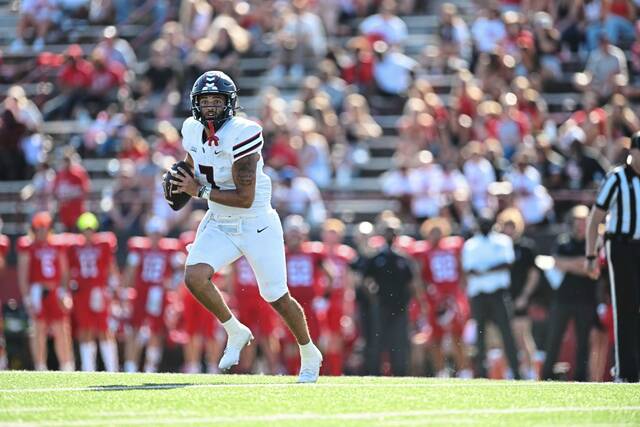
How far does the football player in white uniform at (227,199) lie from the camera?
8.84 metres

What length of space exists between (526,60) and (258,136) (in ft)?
29.2

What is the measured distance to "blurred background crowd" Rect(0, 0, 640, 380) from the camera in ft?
49.4

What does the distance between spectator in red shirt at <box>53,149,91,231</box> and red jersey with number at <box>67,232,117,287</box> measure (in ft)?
3.29

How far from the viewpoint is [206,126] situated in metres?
9.02

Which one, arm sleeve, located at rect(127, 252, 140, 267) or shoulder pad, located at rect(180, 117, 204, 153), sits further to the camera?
arm sleeve, located at rect(127, 252, 140, 267)

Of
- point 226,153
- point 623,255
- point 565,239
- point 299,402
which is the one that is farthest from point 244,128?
point 565,239

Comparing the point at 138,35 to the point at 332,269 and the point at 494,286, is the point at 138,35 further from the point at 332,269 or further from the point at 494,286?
the point at 494,286

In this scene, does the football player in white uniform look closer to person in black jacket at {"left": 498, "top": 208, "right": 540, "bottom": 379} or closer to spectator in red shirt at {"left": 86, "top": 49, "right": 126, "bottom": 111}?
person in black jacket at {"left": 498, "top": 208, "right": 540, "bottom": 379}

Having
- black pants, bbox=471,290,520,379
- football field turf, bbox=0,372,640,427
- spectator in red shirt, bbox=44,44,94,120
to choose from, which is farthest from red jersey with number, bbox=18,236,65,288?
football field turf, bbox=0,372,640,427

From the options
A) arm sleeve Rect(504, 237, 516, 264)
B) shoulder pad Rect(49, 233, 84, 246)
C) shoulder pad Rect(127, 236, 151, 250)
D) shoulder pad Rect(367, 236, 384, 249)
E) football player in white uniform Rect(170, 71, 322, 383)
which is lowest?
shoulder pad Rect(127, 236, 151, 250)

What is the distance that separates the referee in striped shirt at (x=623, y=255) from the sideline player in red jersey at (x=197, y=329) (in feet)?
20.3

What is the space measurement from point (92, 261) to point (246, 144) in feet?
24.2

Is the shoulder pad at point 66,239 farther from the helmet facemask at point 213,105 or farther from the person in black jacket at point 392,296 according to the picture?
the helmet facemask at point 213,105

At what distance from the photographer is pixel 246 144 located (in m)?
8.83
